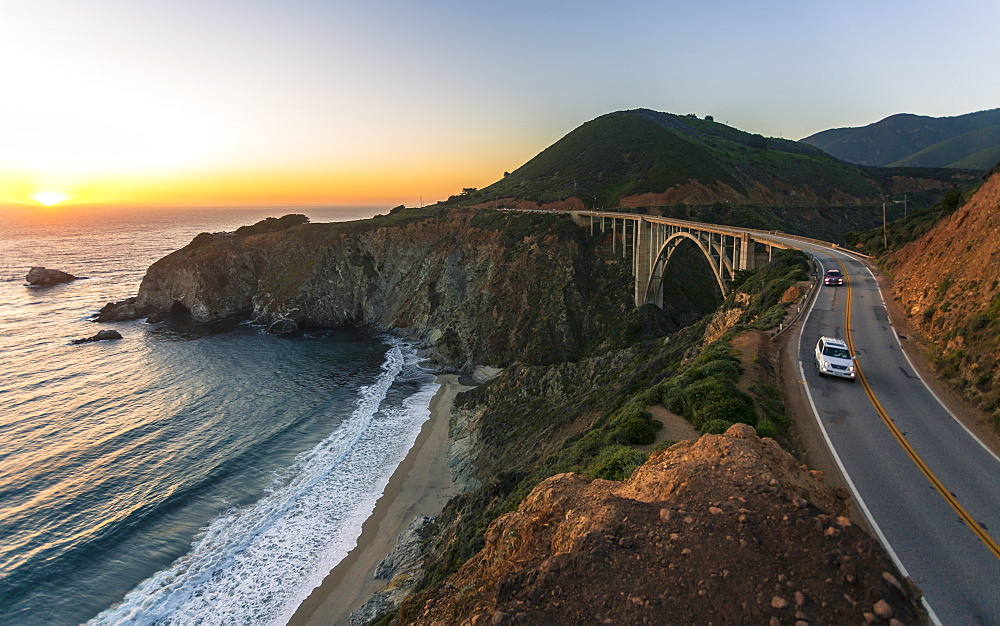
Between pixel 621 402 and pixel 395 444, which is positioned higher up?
pixel 621 402

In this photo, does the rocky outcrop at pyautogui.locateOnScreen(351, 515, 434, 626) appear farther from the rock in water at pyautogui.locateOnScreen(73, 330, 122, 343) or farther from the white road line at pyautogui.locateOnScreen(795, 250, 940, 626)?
the rock in water at pyautogui.locateOnScreen(73, 330, 122, 343)

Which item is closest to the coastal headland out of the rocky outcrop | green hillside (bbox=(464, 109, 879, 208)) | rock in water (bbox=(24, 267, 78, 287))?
the rocky outcrop

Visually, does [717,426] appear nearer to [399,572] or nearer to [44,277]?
[399,572]

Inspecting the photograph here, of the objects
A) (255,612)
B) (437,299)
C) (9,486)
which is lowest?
(255,612)

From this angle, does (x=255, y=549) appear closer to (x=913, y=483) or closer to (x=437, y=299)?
(x=913, y=483)

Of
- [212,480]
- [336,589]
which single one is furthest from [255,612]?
[212,480]
